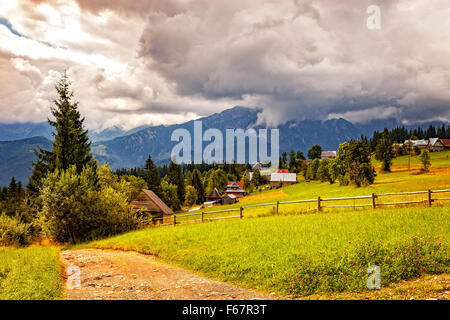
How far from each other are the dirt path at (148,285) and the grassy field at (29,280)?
0.66 meters

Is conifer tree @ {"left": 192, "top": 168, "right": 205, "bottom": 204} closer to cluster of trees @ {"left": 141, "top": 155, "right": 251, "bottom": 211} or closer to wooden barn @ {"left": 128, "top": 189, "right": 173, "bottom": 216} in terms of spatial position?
cluster of trees @ {"left": 141, "top": 155, "right": 251, "bottom": 211}

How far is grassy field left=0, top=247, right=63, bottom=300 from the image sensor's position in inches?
354

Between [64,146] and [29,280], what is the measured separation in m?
29.1

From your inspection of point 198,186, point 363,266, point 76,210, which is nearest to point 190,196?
point 198,186

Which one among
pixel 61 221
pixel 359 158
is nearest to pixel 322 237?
pixel 61 221

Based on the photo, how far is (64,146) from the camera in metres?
35.8

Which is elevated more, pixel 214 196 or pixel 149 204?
pixel 149 204

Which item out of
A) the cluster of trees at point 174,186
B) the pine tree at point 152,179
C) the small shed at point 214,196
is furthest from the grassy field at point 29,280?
the small shed at point 214,196

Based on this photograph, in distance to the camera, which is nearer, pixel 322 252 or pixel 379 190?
pixel 322 252

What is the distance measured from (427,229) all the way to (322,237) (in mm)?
Answer: 4665

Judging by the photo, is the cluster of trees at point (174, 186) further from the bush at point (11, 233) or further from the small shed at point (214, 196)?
the bush at point (11, 233)

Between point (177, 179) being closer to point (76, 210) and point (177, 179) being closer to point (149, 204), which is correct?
point (149, 204)
